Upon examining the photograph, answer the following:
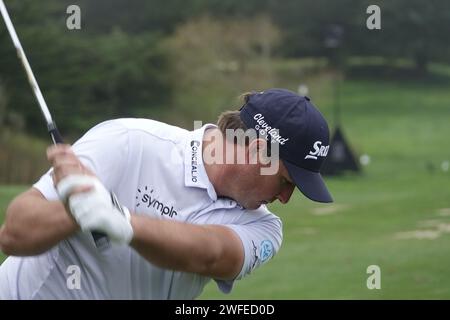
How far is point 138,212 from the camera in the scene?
10.6ft

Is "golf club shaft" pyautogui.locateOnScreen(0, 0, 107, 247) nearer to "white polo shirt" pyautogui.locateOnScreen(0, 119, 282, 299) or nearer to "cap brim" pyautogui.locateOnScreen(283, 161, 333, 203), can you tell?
"white polo shirt" pyautogui.locateOnScreen(0, 119, 282, 299)

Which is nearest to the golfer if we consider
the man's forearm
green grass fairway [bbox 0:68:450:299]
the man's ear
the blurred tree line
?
the man's ear

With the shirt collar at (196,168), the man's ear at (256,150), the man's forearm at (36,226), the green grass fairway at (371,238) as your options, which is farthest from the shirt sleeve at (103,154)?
the green grass fairway at (371,238)

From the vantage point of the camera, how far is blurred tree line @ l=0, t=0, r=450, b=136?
27.4m

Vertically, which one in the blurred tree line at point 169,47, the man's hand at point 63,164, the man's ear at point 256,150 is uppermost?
the man's hand at point 63,164

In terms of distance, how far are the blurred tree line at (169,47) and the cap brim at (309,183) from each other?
1897 centimetres

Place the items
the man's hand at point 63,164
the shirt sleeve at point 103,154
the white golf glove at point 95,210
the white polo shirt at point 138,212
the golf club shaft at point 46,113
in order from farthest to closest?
the white polo shirt at point 138,212
the shirt sleeve at point 103,154
the golf club shaft at point 46,113
the man's hand at point 63,164
the white golf glove at point 95,210

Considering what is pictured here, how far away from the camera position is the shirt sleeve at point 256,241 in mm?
3309

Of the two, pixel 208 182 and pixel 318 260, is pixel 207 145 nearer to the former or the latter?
pixel 208 182

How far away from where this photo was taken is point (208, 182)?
3312 millimetres

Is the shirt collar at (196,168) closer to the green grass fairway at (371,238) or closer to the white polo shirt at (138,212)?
the white polo shirt at (138,212)
